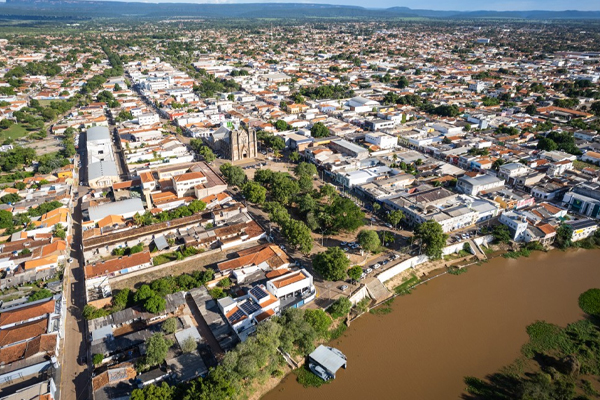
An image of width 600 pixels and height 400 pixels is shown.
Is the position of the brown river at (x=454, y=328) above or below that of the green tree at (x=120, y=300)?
below

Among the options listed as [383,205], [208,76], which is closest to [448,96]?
[383,205]

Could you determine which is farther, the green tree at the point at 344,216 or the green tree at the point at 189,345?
the green tree at the point at 344,216

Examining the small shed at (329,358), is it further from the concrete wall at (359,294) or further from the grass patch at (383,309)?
the grass patch at (383,309)

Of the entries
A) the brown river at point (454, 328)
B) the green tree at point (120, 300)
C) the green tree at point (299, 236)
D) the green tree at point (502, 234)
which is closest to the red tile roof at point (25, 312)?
the green tree at point (120, 300)

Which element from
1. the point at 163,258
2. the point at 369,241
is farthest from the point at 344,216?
the point at 163,258

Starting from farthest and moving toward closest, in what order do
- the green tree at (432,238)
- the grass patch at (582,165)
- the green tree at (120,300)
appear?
1. the grass patch at (582,165)
2. the green tree at (432,238)
3. the green tree at (120,300)

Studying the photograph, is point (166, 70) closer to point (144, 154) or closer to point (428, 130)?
point (144, 154)

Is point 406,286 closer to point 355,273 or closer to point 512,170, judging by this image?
point 355,273
